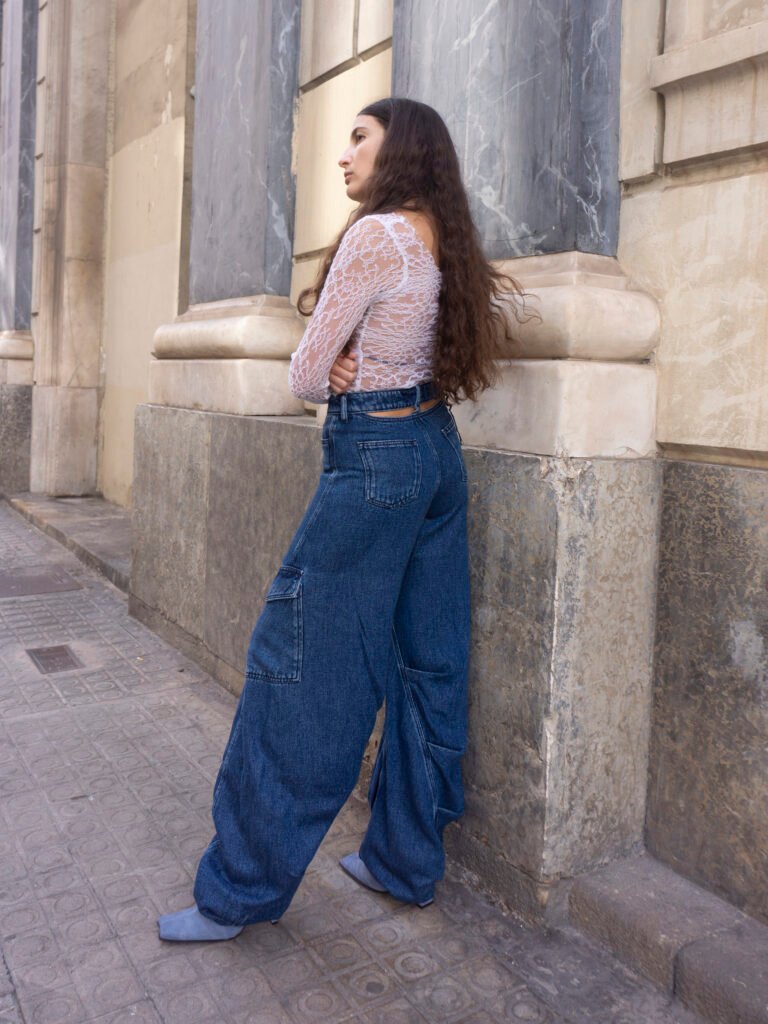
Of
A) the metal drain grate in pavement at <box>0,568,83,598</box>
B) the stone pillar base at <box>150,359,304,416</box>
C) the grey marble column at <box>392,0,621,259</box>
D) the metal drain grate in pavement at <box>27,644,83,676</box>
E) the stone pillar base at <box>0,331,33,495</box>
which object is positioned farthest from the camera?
the stone pillar base at <box>0,331,33,495</box>

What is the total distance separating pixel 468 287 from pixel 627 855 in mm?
1530

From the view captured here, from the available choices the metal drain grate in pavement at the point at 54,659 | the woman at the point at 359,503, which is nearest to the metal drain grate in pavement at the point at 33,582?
the metal drain grate in pavement at the point at 54,659

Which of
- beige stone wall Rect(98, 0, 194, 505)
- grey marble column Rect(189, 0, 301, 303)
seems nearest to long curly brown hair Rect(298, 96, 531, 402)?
grey marble column Rect(189, 0, 301, 303)

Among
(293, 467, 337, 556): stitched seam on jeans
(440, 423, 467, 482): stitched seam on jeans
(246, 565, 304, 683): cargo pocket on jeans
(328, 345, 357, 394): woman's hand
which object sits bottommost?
(246, 565, 304, 683): cargo pocket on jeans

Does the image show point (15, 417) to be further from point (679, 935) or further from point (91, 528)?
point (679, 935)

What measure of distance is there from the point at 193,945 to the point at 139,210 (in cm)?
674

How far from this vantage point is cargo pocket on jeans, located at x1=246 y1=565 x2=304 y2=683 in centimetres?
237

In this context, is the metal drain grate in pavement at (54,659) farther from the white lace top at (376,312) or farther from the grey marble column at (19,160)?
the grey marble column at (19,160)

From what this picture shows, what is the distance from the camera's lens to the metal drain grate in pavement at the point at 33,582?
612 cm

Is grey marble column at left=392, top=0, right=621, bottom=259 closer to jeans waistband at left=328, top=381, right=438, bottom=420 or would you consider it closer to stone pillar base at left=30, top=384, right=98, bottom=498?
jeans waistband at left=328, top=381, right=438, bottom=420

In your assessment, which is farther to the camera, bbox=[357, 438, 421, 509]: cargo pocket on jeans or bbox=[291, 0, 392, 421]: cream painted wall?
bbox=[291, 0, 392, 421]: cream painted wall

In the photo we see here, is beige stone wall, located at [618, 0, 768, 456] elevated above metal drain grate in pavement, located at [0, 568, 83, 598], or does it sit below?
above

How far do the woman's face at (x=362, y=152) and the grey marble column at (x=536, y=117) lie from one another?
19.9 inches

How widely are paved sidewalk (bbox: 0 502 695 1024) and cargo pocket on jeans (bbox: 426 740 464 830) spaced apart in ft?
0.80
